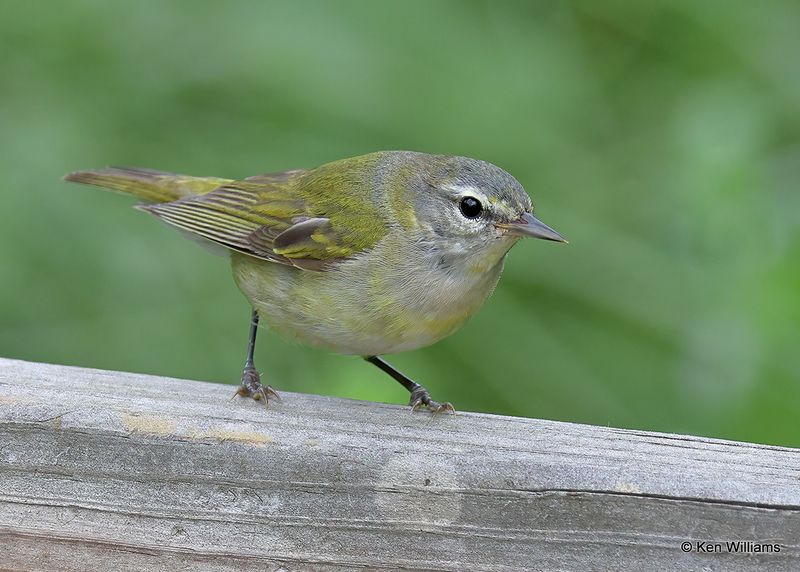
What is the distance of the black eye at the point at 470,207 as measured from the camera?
12.4ft

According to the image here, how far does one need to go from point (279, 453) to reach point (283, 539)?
0.18 m

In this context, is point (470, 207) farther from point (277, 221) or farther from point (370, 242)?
point (277, 221)

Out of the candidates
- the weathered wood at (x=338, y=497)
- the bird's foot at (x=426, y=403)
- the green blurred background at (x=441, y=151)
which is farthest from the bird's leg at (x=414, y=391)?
the weathered wood at (x=338, y=497)

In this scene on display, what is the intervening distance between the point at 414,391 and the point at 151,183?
5.23 feet

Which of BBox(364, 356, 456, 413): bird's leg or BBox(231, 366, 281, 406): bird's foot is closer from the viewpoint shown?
BBox(231, 366, 281, 406): bird's foot

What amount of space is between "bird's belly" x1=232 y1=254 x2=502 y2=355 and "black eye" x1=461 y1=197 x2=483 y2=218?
0.66 feet

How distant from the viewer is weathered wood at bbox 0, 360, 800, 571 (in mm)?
2232

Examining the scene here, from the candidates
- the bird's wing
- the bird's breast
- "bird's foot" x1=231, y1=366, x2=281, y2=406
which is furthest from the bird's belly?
"bird's foot" x1=231, y1=366, x2=281, y2=406

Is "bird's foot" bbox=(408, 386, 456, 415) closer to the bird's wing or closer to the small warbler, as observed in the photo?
the small warbler

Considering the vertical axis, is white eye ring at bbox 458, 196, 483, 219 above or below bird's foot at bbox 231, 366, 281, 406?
above

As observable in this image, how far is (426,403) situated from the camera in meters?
3.44

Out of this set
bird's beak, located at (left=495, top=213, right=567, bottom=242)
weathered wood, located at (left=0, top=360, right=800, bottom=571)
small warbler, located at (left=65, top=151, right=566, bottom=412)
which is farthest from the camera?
small warbler, located at (left=65, top=151, right=566, bottom=412)

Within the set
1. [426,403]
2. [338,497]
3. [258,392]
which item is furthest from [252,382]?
[338,497]

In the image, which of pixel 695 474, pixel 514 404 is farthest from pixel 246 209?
pixel 695 474
